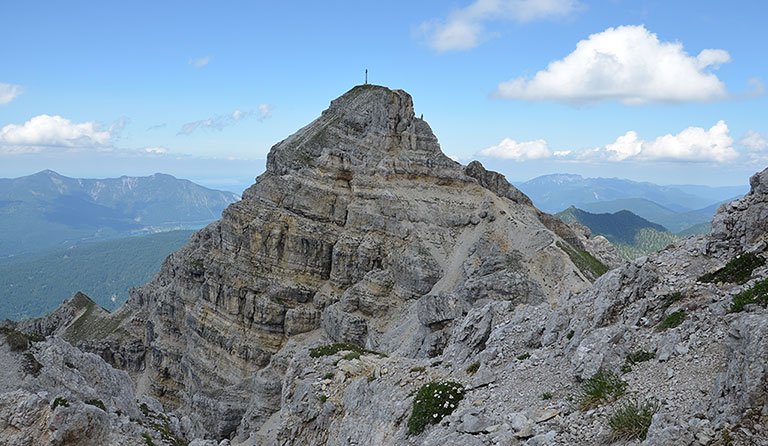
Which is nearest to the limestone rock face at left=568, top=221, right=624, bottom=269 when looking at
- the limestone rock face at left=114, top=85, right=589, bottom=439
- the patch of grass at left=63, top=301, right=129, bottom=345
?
the limestone rock face at left=114, top=85, right=589, bottom=439

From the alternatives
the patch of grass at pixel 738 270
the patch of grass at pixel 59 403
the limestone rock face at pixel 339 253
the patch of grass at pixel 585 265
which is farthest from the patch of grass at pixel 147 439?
the patch of grass at pixel 585 265

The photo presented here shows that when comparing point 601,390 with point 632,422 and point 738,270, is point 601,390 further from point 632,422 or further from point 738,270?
point 738,270

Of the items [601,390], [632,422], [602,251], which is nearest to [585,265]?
[602,251]

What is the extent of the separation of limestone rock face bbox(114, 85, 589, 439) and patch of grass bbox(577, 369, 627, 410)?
34.0 m

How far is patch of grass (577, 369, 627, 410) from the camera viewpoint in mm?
13383

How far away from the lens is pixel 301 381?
27.8 meters

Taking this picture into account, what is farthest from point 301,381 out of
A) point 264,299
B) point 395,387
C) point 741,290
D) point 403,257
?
point 264,299

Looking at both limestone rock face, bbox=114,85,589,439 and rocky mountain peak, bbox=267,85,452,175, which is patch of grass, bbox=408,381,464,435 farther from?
rocky mountain peak, bbox=267,85,452,175

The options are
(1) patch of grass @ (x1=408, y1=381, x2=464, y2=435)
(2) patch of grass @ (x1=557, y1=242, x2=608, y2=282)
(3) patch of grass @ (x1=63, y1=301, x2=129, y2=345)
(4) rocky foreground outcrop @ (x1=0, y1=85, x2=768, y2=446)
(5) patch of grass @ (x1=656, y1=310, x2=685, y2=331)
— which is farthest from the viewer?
(3) patch of grass @ (x1=63, y1=301, x2=129, y2=345)

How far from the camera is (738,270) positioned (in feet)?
51.5

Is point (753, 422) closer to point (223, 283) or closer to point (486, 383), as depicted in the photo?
point (486, 383)

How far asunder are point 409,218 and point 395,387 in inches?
1644

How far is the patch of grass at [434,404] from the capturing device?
17969 millimetres

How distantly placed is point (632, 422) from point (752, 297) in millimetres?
5591
